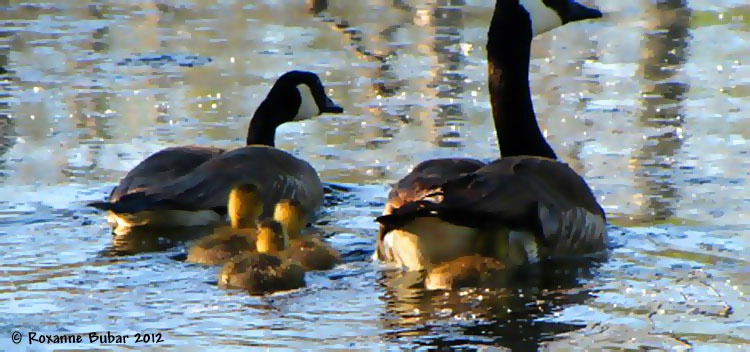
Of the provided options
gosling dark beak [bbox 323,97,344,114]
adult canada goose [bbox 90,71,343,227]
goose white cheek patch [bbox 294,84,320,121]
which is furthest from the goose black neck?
adult canada goose [bbox 90,71,343,227]

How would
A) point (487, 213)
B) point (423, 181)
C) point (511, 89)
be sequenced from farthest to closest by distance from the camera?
1. point (511, 89)
2. point (423, 181)
3. point (487, 213)

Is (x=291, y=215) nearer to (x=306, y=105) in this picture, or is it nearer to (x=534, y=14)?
(x=534, y=14)

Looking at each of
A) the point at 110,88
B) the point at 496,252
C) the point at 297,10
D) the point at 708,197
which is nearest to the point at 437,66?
the point at 110,88

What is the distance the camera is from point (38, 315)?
240 inches

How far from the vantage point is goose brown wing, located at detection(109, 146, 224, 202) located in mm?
8219

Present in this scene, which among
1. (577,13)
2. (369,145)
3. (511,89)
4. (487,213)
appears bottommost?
(369,145)

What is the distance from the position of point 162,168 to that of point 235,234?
99cm

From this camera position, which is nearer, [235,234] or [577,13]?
[235,234]

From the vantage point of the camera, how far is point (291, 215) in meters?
7.92

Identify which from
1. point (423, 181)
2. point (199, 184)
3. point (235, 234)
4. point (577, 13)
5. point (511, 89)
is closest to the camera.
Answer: point (423, 181)

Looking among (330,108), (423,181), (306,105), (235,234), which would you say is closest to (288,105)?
(306,105)

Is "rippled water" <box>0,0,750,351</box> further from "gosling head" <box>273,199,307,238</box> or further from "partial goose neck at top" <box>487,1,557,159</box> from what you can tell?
A: "partial goose neck at top" <box>487,1,557,159</box>

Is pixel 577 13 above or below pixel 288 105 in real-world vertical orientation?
above

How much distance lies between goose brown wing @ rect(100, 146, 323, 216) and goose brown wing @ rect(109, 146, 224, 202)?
0.11 metres
